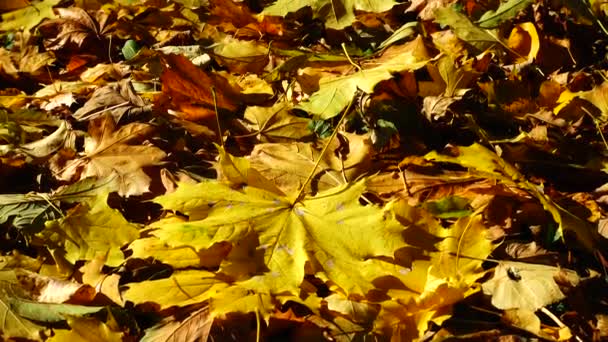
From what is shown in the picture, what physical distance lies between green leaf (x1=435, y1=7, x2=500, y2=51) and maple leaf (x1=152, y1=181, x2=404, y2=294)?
649 mm

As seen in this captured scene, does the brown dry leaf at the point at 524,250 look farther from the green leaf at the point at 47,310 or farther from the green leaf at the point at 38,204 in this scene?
the green leaf at the point at 38,204

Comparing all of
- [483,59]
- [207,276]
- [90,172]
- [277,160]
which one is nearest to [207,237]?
[207,276]

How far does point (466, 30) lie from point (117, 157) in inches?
34.7

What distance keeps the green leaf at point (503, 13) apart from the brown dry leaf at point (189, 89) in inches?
27.2

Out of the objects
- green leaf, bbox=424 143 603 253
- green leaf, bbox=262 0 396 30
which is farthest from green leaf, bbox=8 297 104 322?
green leaf, bbox=262 0 396 30

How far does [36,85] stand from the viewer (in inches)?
74.2

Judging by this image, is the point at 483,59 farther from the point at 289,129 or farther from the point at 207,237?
the point at 207,237

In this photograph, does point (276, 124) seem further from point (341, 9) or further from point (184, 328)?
point (184, 328)

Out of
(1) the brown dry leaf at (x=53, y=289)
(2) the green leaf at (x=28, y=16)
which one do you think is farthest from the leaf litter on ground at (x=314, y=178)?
(2) the green leaf at (x=28, y=16)

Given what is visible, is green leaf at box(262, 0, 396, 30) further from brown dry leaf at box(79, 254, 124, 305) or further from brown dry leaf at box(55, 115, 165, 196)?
brown dry leaf at box(79, 254, 124, 305)

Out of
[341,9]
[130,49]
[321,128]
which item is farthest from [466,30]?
[130,49]

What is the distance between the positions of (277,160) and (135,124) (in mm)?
359

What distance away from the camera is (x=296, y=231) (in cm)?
105

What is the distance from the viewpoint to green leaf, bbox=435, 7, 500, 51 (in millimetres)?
1562
